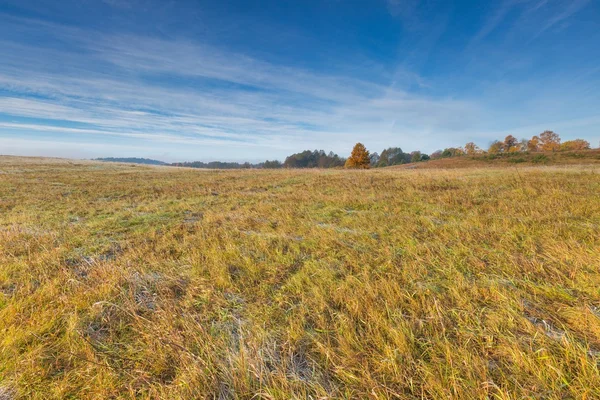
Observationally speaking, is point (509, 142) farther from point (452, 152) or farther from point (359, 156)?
point (359, 156)

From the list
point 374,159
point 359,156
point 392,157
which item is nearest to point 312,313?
point 359,156

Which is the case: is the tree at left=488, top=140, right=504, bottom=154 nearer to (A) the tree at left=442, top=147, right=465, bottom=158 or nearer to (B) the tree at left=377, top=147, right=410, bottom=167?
(A) the tree at left=442, top=147, right=465, bottom=158

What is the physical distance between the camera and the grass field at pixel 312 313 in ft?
6.43

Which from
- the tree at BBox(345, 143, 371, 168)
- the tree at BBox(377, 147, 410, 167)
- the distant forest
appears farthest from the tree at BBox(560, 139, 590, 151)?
the tree at BBox(345, 143, 371, 168)

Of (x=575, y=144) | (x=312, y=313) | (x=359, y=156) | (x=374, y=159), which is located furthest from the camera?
(x=374, y=159)

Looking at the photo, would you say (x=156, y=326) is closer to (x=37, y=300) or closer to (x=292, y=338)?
(x=292, y=338)

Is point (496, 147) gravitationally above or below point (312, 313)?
above

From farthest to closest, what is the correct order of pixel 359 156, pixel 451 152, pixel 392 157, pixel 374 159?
pixel 374 159, pixel 392 157, pixel 451 152, pixel 359 156

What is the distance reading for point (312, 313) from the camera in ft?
9.42

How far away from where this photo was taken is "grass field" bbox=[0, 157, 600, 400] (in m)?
1.96

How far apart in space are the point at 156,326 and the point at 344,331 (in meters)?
2.16

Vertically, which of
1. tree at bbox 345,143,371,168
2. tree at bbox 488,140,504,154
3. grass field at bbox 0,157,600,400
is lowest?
grass field at bbox 0,157,600,400

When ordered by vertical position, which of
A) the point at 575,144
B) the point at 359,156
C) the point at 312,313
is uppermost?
the point at 575,144

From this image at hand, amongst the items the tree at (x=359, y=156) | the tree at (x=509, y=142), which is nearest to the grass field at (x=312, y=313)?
the tree at (x=359, y=156)
